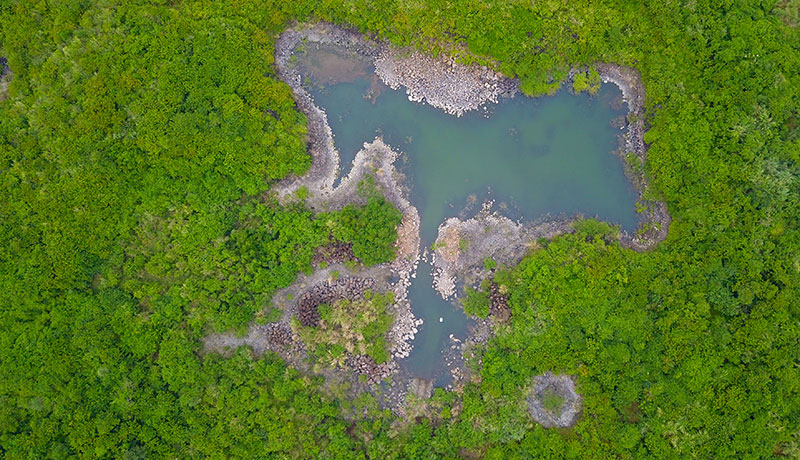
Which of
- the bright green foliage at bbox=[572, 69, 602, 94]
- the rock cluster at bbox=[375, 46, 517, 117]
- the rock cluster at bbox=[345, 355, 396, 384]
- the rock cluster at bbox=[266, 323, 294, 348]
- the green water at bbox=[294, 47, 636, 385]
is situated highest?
the bright green foliage at bbox=[572, 69, 602, 94]

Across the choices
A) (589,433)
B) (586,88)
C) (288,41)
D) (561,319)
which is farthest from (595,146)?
(288,41)

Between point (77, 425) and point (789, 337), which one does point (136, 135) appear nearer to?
point (77, 425)

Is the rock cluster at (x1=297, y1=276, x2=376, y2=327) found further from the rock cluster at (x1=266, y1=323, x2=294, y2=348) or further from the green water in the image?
the green water

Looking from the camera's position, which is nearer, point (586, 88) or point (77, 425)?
point (77, 425)

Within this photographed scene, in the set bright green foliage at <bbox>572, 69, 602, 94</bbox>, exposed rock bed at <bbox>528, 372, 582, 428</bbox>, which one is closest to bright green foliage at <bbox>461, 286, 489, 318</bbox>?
exposed rock bed at <bbox>528, 372, 582, 428</bbox>

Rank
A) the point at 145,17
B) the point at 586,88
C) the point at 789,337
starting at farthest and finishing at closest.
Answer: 1. the point at 586,88
2. the point at 145,17
3. the point at 789,337

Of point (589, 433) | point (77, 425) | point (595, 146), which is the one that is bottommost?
point (77, 425)
